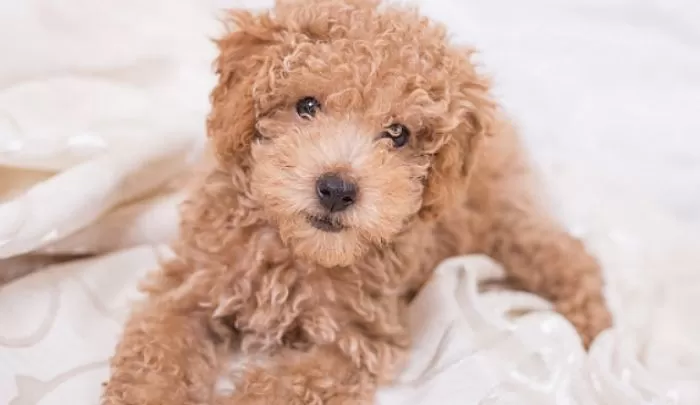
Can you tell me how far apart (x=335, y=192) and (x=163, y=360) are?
A: 53cm

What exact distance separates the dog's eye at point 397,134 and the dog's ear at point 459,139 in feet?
0.24

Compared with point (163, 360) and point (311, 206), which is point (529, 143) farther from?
point (163, 360)

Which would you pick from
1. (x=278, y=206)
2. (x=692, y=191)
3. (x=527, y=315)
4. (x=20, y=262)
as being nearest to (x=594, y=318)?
(x=527, y=315)

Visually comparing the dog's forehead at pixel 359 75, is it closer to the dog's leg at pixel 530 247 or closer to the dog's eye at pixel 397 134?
the dog's eye at pixel 397 134

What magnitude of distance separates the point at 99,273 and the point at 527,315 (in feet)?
3.29

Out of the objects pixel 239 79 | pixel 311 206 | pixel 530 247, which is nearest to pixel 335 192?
pixel 311 206

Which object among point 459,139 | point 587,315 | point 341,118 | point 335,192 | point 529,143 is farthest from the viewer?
point 529,143

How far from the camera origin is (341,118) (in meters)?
2.08

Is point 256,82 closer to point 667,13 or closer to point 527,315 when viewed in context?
point 527,315

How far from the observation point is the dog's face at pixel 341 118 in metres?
1.99

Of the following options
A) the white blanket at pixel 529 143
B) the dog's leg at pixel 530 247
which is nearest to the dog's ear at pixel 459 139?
the white blanket at pixel 529 143

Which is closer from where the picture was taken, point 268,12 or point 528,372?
point 268,12

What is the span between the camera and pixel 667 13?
3.24 m

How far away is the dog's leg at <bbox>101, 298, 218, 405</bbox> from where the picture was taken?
81.8 inches
